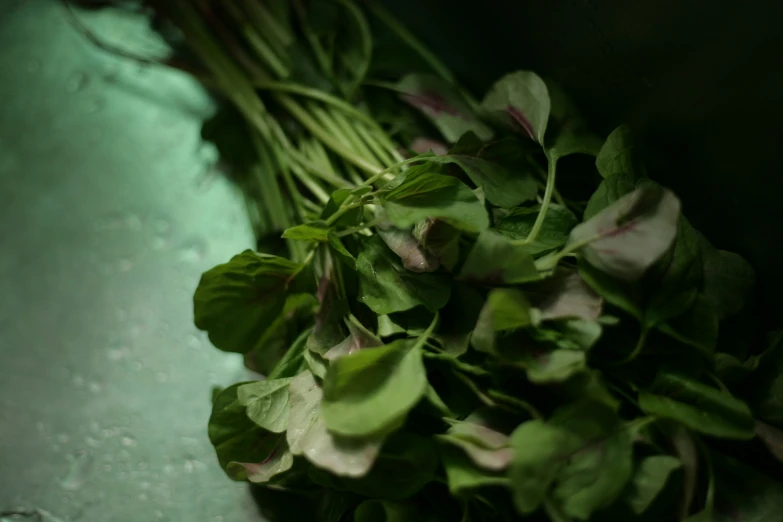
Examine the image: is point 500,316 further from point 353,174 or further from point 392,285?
point 353,174

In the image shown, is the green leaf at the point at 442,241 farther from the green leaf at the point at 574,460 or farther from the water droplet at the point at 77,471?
the water droplet at the point at 77,471

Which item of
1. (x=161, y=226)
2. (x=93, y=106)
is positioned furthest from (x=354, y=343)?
(x=93, y=106)

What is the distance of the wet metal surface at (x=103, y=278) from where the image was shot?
0.61m

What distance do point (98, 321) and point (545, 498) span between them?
49cm

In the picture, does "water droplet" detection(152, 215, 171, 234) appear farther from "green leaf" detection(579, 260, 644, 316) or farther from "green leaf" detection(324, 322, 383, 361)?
"green leaf" detection(579, 260, 644, 316)

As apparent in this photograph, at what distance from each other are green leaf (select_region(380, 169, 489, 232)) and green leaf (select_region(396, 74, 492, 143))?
5.6 inches

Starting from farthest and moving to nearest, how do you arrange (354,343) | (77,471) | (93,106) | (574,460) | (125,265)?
(93,106) → (125,265) → (77,471) → (354,343) → (574,460)

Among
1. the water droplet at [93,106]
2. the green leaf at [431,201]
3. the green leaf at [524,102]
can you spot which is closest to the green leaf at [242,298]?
the green leaf at [431,201]

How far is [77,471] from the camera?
2.00ft

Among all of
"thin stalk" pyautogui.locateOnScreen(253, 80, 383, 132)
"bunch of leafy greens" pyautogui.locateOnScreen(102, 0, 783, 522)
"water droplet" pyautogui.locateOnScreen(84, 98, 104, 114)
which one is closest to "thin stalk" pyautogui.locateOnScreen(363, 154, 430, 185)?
"bunch of leafy greens" pyautogui.locateOnScreen(102, 0, 783, 522)

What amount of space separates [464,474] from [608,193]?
21cm

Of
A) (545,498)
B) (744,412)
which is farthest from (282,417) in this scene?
(744,412)

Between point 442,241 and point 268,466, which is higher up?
point 442,241

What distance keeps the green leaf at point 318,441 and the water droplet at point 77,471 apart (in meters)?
0.25
